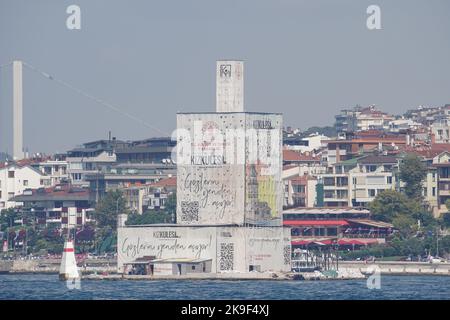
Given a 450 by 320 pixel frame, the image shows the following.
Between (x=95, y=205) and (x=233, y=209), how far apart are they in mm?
39325

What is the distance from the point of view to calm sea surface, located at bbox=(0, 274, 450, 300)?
75.6 metres

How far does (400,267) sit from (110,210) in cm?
2670

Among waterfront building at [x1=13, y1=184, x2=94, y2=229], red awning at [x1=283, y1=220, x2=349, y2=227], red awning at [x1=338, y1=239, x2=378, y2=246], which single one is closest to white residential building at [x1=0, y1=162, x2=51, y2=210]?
waterfront building at [x1=13, y1=184, x2=94, y2=229]

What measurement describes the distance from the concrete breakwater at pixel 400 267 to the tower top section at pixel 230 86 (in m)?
12.4

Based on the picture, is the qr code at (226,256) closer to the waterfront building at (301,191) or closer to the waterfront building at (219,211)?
the waterfront building at (219,211)

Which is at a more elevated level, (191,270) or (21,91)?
(21,91)

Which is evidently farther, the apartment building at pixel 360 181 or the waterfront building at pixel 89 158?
the waterfront building at pixel 89 158

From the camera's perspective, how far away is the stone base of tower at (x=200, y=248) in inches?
3819

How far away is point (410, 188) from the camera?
125 m

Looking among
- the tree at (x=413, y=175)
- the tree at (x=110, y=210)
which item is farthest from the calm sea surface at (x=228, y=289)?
the tree at (x=110, y=210)
